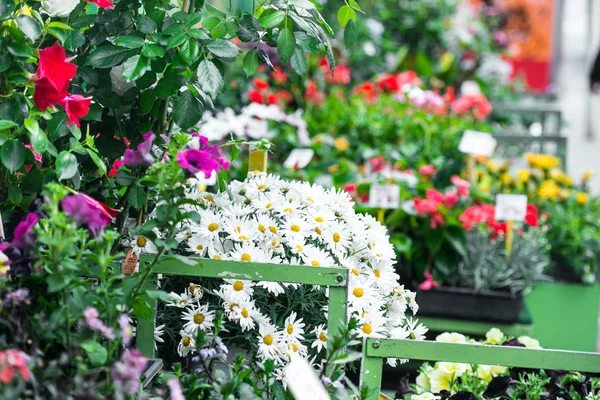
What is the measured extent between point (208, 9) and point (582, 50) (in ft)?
36.7

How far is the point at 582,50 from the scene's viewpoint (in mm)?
11328

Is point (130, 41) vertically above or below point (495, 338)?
above

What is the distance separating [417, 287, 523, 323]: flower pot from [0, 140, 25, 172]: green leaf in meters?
1.62

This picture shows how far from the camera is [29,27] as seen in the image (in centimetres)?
103

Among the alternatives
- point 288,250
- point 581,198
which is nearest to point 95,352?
point 288,250

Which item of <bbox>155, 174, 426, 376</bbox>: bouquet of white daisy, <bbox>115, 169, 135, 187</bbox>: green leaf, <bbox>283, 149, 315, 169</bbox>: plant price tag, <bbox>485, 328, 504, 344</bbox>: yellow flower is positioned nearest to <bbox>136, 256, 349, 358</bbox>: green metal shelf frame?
<bbox>155, 174, 426, 376</bbox>: bouquet of white daisy

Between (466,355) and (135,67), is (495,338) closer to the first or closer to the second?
(466,355)

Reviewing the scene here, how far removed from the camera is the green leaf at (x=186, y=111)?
3.90 ft

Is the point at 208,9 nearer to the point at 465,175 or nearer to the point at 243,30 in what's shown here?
the point at 243,30

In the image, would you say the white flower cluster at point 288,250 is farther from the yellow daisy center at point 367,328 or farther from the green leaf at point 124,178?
the green leaf at point 124,178

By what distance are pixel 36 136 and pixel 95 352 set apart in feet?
1.10

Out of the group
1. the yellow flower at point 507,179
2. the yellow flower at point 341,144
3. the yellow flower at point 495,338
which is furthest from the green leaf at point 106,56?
the yellow flower at point 507,179

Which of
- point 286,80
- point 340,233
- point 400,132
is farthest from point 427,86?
point 340,233

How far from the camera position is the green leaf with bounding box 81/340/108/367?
2.89 ft
